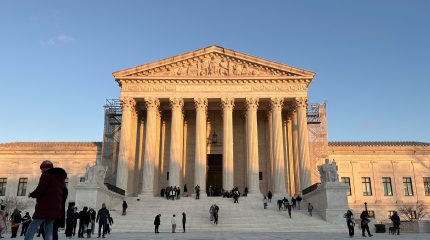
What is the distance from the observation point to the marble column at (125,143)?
126 feet

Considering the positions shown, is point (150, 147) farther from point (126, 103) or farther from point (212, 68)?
point (212, 68)

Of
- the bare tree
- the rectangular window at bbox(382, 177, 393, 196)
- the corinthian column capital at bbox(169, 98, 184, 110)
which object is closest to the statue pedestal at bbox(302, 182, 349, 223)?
the corinthian column capital at bbox(169, 98, 184, 110)

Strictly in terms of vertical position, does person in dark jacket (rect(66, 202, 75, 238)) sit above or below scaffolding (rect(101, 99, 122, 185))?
below

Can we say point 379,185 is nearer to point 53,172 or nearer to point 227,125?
point 227,125

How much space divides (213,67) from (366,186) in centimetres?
2355

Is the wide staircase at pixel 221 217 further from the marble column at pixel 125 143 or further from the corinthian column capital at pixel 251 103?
the corinthian column capital at pixel 251 103

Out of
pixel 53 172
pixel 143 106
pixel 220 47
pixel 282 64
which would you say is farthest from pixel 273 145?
pixel 53 172

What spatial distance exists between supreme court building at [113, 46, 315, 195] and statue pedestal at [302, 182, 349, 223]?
29.1ft

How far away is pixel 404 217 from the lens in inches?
1816

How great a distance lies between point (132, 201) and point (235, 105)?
595 inches

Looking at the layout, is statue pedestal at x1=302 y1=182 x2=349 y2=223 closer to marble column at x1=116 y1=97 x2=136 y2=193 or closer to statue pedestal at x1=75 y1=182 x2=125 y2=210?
statue pedestal at x1=75 y1=182 x2=125 y2=210

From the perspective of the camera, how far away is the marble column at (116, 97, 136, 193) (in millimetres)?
38438

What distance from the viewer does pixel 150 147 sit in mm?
39250

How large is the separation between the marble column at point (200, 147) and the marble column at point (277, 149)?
22.0ft
